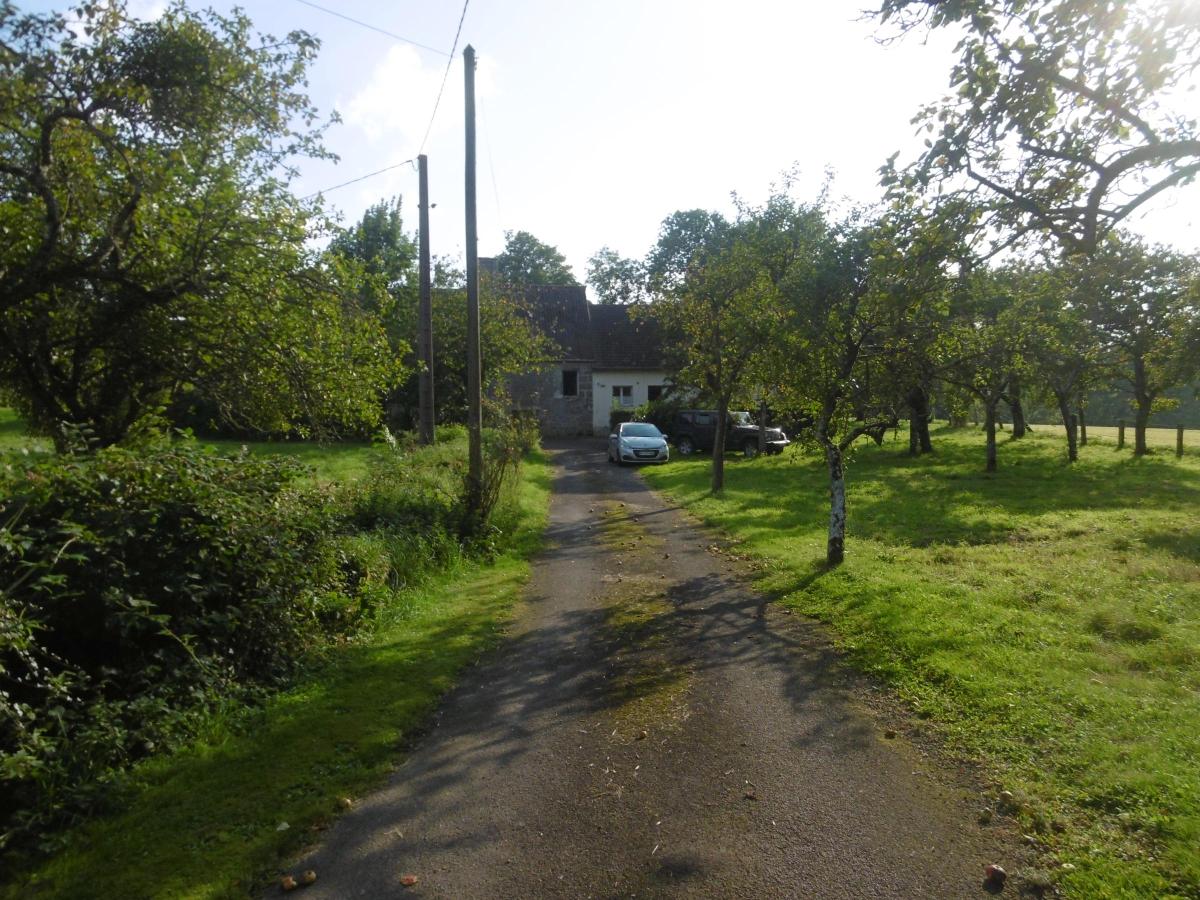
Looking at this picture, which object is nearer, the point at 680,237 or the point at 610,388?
the point at 610,388

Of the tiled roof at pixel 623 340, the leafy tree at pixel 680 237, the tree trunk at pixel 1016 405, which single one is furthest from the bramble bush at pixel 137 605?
the leafy tree at pixel 680 237

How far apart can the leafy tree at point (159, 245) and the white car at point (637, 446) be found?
16.4 meters

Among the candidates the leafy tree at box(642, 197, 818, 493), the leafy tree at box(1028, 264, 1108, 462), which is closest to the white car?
the leafy tree at box(642, 197, 818, 493)

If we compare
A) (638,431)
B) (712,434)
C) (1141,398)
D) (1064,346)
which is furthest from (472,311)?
(1141,398)

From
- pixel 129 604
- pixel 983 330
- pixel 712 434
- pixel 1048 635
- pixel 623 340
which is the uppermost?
pixel 623 340

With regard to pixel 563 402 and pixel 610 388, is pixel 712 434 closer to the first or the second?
pixel 610 388

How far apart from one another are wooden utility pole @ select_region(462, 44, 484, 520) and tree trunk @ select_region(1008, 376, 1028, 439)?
17866mm

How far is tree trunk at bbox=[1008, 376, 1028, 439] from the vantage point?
83.3 ft

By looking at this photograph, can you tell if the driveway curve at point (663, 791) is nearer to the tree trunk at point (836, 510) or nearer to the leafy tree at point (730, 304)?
the tree trunk at point (836, 510)

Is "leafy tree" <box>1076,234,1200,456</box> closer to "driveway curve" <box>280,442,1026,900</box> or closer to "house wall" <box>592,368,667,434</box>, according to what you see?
"driveway curve" <box>280,442,1026,900</box>

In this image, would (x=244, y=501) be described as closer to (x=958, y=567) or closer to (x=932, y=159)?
(x=932, y=159)

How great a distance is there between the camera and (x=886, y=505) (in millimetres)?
17172

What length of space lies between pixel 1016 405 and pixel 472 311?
Result: 2693 centimetres

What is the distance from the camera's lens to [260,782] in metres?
4.73
